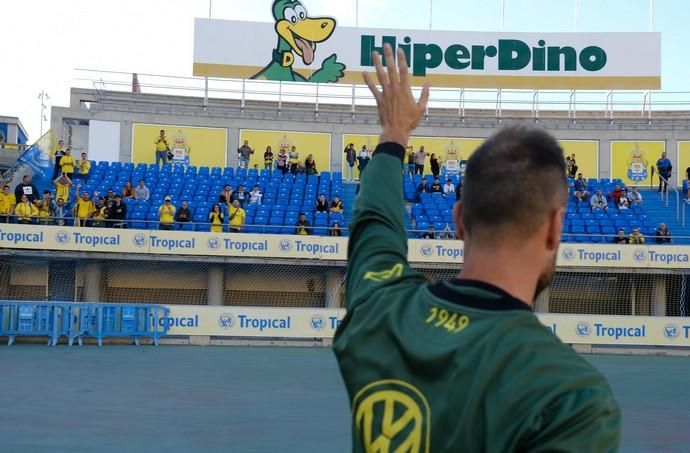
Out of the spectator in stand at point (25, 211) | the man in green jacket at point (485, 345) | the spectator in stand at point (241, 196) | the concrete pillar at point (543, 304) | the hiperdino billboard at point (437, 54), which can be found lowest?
the concrete pillar at point (543, 304)

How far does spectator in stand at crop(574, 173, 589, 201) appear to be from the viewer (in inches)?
1139

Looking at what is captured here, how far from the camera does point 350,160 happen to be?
103ft

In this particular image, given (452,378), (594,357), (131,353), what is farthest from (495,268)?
(594,357)

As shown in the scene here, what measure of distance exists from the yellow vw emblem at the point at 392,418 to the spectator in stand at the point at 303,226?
22.0m

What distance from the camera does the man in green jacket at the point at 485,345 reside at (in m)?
1.53

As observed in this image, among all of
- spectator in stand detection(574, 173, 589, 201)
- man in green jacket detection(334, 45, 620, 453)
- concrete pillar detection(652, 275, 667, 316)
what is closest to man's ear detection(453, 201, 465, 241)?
man in green jacket detection(334, 45, 620, 453)

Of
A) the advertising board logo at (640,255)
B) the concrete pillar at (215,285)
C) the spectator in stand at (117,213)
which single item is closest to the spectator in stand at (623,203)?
the advertising board logo at (640,255)

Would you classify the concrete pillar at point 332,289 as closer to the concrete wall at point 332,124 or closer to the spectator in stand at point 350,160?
the spectator in stand at point 350,160

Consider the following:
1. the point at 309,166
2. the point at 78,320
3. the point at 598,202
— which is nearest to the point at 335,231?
the point at 309,166

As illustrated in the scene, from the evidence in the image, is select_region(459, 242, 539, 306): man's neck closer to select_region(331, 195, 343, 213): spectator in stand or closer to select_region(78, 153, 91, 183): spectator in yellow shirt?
select_region(331, 195, 343, 213): spectator in stand

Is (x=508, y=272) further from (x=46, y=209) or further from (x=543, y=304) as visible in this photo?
(x=543, y=304)

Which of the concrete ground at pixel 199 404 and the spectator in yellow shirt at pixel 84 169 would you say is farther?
the spectator in yellow shirt at pixel 84 169

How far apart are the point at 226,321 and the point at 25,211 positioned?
22.1 ft

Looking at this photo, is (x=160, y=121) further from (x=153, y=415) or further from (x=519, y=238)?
(x=519, y=238)
